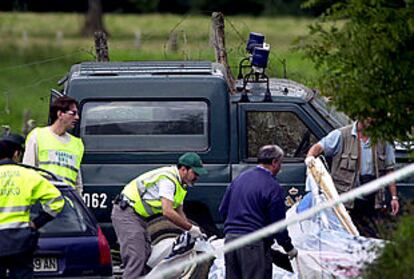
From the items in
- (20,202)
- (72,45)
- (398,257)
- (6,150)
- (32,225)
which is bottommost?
(72,45)

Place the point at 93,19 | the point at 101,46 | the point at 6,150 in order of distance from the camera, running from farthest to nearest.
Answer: the point at 93,19 < the point at 101,46 < the point at 6,150

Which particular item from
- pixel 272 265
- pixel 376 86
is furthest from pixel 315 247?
pixel 376 86

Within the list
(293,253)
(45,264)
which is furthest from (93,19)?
(45,264)

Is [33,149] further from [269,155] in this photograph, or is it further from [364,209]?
[364,209]

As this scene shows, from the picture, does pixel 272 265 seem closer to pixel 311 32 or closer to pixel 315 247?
pixel 315 247

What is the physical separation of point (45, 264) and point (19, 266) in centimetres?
62

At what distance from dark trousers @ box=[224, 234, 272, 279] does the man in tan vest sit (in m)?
2.11

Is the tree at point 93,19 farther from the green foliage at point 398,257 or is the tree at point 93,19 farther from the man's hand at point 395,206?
the green foliage at point 398,257

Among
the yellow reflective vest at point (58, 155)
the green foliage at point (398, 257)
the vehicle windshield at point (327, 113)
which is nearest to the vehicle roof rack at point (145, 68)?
the vehicle windshield at point (327, 113)

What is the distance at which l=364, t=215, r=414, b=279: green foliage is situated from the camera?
8.28m

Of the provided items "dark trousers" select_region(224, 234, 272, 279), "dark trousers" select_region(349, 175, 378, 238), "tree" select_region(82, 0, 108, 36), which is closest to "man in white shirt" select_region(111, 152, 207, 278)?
"dark trousers" select_region(224, 234, 272, 279)

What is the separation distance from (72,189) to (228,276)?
153 cm

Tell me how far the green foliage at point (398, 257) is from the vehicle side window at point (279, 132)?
5.00m

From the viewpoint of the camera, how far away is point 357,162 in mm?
13344
